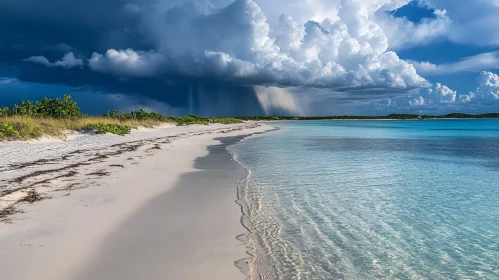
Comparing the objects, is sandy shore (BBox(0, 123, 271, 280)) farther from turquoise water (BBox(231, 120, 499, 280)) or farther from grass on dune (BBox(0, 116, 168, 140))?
grass on dune (BBox(0, 116, 168, 140))

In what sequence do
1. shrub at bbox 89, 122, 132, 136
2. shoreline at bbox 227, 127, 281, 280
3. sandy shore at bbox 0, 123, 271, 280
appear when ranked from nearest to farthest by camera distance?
sandy shore at bbox 0, 123, 271, 280 < shoreline at bbox 227, 127, 281, 280 < shrub at bbox 89, 122, 132, 136

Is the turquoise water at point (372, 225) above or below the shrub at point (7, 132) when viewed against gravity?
below

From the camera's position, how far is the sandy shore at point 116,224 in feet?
14.8

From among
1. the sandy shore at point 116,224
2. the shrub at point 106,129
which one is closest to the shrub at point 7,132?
the sandy shore at point 116,224

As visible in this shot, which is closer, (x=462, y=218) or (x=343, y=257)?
(x=343, y=257)

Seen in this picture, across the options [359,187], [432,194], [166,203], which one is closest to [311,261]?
[166,203]

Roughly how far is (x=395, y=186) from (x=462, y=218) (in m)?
3.53

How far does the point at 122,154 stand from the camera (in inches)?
671

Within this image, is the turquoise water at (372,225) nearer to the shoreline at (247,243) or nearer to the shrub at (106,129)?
the shoreline at (247,243)

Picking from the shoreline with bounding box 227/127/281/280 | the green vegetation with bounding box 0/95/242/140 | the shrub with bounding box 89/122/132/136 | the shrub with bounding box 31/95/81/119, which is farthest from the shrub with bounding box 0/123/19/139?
the shoreline with bounding box 227/127/281/280

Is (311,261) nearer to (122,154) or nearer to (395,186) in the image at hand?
(395,186)

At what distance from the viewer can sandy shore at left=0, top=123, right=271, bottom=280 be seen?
451 cm

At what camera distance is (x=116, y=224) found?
20.8 ft

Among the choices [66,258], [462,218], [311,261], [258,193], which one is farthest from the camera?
[258,193]
